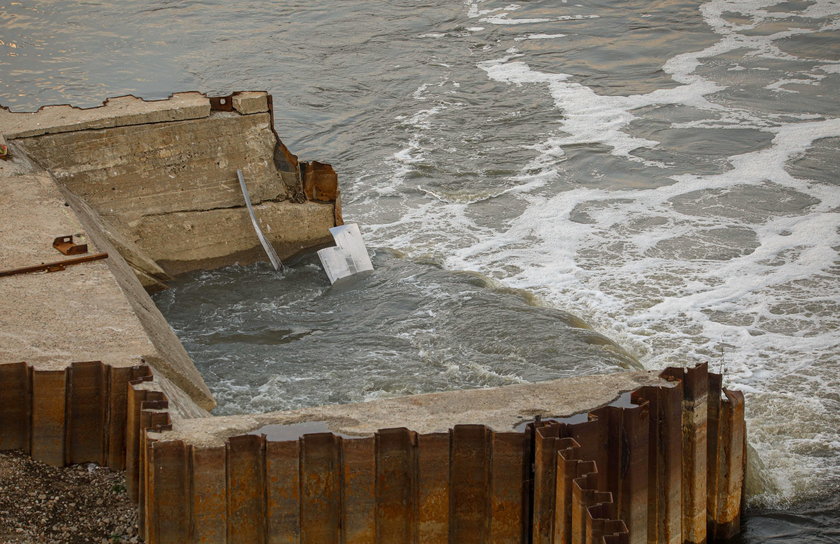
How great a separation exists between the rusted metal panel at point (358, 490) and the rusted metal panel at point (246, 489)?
1.44 ft

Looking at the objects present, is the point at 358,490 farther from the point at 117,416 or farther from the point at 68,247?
the point at 68,247

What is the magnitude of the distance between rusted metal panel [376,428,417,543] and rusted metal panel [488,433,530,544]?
1.43 feet

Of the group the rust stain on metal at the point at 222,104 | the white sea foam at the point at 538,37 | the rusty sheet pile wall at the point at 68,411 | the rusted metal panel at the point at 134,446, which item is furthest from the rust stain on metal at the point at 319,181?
the white sea foam at the point at 538,37

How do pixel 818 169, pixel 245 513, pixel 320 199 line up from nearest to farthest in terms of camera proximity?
pixel 245 513 < pixel 320 199 < pixel 818 169

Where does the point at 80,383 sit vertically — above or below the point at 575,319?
above

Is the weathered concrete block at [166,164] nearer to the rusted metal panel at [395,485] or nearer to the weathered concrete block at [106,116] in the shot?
the weathered concrete block at [106,116]

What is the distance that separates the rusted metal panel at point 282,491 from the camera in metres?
5.52

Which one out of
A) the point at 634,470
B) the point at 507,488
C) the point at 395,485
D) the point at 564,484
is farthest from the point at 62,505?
the point at 634,470

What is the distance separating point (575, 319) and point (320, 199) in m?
3.32

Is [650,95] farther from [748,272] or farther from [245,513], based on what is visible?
[245,513]

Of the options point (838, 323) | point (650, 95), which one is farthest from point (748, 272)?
point (650, 95)

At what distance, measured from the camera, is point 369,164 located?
16812mm

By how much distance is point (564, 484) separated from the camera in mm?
5246

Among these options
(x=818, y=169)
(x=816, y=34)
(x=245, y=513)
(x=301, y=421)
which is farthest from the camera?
(x=816, y=34)
